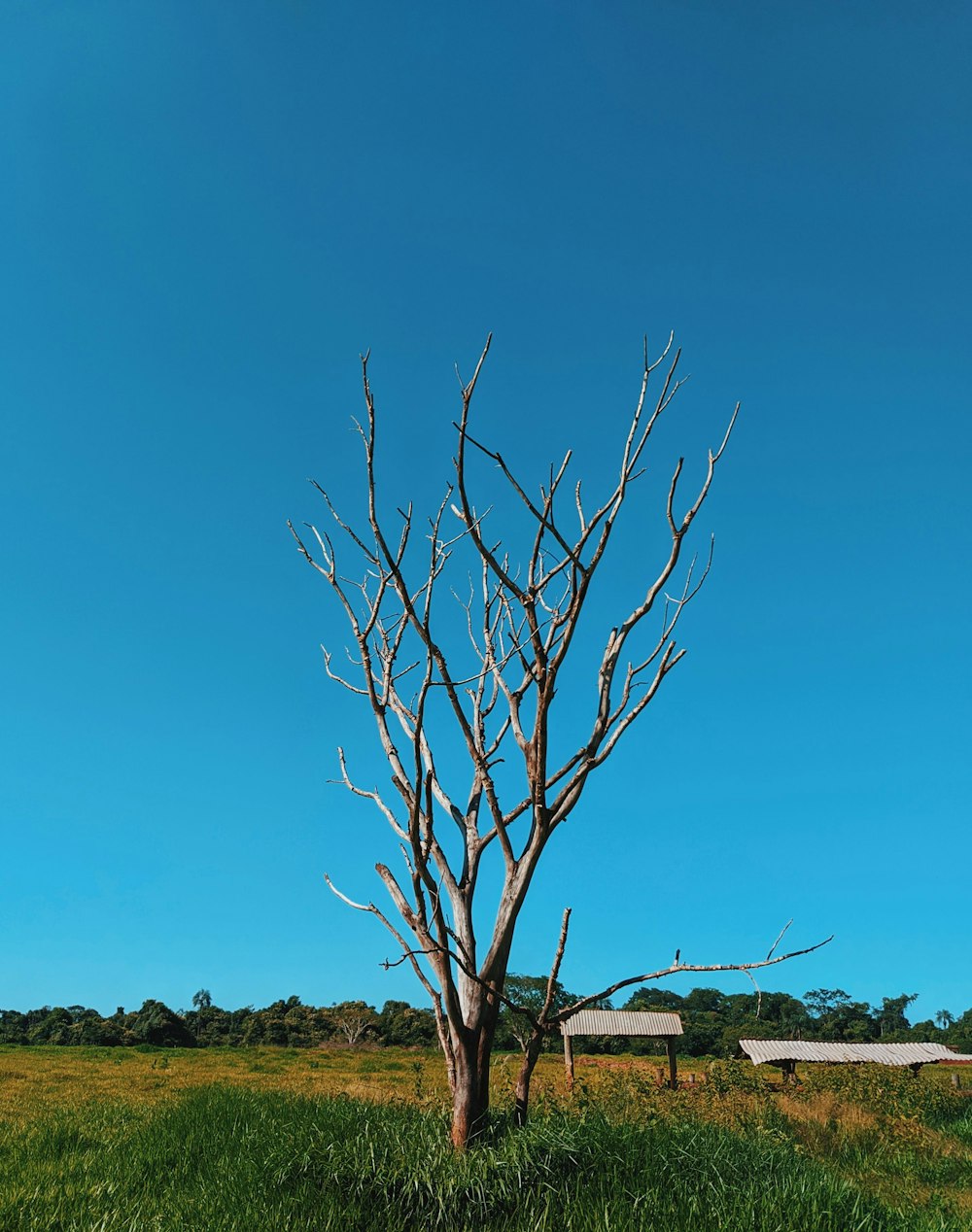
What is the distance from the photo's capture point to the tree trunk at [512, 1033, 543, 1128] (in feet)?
14.5

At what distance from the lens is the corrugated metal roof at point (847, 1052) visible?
20.7m

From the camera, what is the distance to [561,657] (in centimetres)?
470

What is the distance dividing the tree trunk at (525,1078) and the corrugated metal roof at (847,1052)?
18.3 meters

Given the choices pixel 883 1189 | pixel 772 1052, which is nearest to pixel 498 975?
pixel 883 1189

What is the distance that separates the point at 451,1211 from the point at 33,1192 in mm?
2788

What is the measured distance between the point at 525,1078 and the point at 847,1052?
881 inches

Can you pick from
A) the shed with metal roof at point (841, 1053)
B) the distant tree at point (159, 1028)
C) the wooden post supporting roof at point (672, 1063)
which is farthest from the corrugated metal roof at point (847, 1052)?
the distant tree at point (159, 1028)

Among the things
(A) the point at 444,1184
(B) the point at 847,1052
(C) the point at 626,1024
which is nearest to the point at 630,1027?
(C) the point at 626,1024

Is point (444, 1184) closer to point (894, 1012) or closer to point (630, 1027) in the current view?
point (630, 1027)

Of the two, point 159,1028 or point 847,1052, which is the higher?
point 159,1028

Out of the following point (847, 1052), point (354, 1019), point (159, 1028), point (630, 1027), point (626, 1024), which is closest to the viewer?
point (630, 1027)

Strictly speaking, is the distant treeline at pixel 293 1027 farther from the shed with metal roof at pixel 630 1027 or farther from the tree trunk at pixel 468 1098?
the tree trunk at pixel 468 1098

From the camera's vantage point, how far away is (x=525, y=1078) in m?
4.59

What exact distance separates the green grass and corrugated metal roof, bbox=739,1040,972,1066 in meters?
17.3
